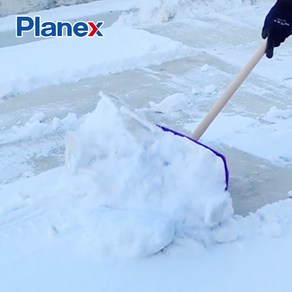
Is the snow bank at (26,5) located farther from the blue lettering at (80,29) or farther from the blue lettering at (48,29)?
the blue lettering at (80,29)

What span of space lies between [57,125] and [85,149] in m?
0.94

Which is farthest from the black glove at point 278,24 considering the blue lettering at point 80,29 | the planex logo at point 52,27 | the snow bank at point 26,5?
the snow bank at point 26,5

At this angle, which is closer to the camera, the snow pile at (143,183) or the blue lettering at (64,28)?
the snow pile at (143,183)

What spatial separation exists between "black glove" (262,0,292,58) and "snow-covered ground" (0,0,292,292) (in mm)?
631

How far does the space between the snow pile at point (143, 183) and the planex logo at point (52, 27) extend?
2.81 metres

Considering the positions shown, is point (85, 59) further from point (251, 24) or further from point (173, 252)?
point (173, 252)

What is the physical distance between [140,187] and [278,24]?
0.96 meters

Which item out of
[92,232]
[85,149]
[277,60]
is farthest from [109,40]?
[92,232]

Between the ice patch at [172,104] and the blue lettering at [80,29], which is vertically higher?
the ice patch at [172,104]

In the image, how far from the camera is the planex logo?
573cm

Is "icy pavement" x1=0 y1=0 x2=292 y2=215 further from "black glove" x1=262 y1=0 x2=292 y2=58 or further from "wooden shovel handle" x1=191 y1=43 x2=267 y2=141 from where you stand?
"black glove" x1=262 y1=0 x2=292 y2=58

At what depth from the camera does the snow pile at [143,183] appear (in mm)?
2617

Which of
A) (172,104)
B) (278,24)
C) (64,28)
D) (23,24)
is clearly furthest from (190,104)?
(23,24)

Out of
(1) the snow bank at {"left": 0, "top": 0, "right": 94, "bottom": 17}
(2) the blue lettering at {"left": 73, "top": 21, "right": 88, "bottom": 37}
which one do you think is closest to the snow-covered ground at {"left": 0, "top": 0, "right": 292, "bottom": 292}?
(2) the blue lettering at {"left": 73, "top": 21, "right": 88, "bottom": 37}
